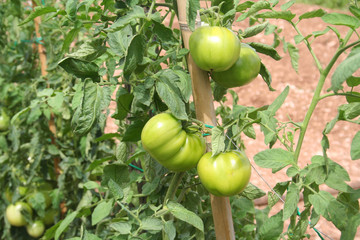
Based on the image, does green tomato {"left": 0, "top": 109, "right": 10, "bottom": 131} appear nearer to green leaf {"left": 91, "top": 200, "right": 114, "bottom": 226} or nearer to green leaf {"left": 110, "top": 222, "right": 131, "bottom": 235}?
green leaf {"left": 91, "top": 200, "right": 114, "bottom": 226}

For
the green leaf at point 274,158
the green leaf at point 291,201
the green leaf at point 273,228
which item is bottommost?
the green leaf at point 273,228

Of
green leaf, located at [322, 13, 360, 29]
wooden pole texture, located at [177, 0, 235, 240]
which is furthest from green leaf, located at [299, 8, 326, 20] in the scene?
wooden pole texture, located at [177, 0, 235, 240]

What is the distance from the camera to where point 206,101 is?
0.93 meters

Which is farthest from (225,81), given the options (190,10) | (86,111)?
(86,111)

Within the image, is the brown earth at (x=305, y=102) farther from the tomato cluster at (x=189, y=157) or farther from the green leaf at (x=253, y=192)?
the tomato cluster at (x=189, y=157)

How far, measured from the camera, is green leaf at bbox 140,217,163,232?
0.90 m

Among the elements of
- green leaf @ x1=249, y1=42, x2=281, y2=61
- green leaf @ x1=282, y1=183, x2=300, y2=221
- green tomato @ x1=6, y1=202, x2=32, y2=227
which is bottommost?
green tomato @ x1=6, y1=202, x2=32, y2=227

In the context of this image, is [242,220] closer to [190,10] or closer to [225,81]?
[225,81]

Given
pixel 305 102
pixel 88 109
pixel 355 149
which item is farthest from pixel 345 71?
pixel 305 102

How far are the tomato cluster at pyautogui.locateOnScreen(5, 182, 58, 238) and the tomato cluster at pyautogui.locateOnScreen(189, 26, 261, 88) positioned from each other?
1435 millimetres

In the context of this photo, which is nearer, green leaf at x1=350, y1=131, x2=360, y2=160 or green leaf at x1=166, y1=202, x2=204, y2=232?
green leaf at x1=350, y1=131, x2=360, y2=160

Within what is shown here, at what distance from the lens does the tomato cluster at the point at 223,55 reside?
820 millimetres

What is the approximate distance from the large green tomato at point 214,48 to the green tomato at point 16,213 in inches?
59.0

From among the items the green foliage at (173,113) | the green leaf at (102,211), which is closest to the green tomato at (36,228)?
the green foliage at (173,113)
